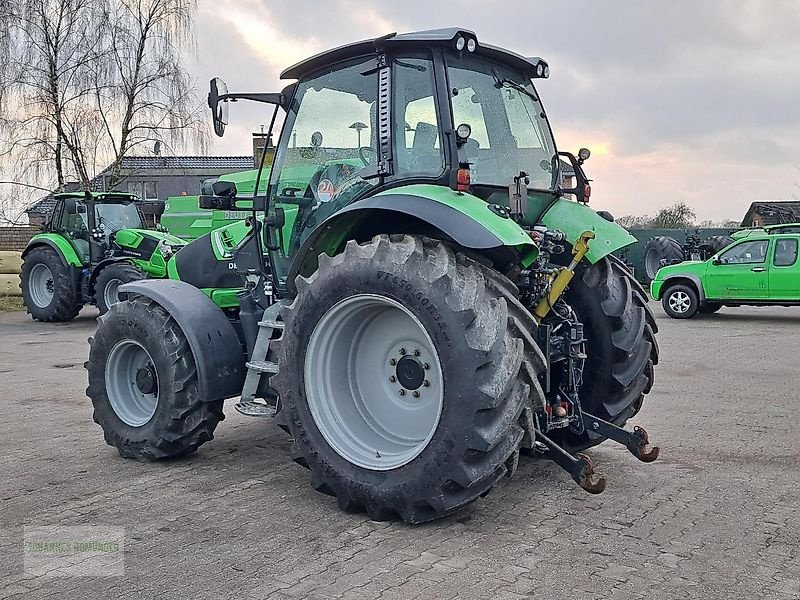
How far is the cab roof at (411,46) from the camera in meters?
4.70

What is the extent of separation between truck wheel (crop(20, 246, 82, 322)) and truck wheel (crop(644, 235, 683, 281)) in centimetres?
1597

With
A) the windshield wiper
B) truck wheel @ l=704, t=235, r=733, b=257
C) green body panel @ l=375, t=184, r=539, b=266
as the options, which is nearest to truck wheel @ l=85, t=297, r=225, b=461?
green body panel @ l=375, t=184, r=539, b=266

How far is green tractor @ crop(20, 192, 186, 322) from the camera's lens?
15180 mm

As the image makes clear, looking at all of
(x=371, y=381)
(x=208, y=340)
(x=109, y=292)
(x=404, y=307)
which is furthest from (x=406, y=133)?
(x=109, y=292)

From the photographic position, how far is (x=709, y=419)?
277 inches

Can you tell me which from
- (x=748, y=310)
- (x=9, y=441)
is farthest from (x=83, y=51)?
(x=9, y=441)

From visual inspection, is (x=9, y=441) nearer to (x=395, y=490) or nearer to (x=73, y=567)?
(x=73, y=567)

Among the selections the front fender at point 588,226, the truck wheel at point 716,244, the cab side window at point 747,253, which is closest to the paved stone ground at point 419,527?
the front fender at point 588,226

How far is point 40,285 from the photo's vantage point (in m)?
Answer: 16.9

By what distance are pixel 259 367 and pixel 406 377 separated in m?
1.04

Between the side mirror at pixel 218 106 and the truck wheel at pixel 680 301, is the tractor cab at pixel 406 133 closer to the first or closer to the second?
the side mirror at pixel 218 106

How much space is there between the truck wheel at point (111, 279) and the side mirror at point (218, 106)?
396 inches

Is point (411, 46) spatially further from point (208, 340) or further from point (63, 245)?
point (63, 245)

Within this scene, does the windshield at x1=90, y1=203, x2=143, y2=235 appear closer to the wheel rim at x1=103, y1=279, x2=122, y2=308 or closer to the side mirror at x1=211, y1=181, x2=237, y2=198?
the wheel rim at x1=103, y1=279, x2=122, y2=308
